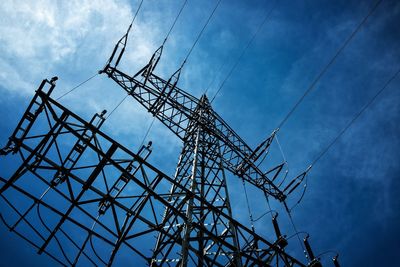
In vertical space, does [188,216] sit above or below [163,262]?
above

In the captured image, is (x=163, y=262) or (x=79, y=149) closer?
(x=163, y=262)

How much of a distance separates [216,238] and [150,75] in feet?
31.0

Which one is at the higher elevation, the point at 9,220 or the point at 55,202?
→ the point at 55,202

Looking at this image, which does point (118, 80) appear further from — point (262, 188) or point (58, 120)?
point (262, 188)

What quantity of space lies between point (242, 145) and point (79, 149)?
944 cm

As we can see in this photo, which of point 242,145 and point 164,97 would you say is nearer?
point 164,97

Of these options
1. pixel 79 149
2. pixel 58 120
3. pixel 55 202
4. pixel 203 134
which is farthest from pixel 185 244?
pixel 55 202

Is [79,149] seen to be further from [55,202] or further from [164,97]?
[55,202]

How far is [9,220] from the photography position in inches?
2304

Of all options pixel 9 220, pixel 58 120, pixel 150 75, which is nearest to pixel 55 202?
pixel 9 220

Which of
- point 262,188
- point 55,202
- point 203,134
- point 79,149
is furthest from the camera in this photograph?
point 55,202

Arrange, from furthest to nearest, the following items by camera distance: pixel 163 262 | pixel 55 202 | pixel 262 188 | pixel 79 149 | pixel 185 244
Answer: pixel 55 202
pixel 262 188
pixel 79 149
pixel 163 262
pixel 185 244

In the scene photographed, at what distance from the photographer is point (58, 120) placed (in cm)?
768

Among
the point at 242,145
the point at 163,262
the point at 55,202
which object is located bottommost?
the point at 163,262
